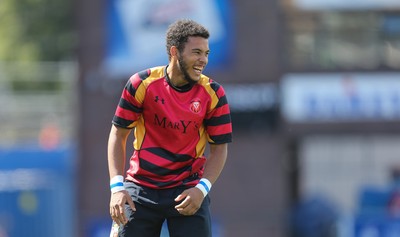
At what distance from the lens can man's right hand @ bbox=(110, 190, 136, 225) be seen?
7898 millimetres

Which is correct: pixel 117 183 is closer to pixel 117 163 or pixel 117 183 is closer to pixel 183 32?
pixel 117 163

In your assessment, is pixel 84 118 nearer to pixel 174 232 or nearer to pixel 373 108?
pixel 373 108

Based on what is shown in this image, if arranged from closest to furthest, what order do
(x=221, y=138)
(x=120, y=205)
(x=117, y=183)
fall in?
(x=120, y=205)
(x=117, y=183)
(x=221, y=138)

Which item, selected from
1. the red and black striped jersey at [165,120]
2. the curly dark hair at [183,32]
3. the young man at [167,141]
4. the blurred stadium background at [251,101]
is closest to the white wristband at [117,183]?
the young man at [167,141]

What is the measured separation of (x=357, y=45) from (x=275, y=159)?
244 centimetres

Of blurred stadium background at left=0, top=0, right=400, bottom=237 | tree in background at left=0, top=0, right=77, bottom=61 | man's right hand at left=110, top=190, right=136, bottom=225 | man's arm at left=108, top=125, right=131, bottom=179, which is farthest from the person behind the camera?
tree in background at left=0, top=0, right=77, bottom=61

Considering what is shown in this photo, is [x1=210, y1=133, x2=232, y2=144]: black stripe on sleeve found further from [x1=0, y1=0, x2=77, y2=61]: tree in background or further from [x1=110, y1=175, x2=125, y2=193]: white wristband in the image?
[x1=0, y1=0, x2=77, y2=61]: tree in background

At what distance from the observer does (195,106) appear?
8.07 metres

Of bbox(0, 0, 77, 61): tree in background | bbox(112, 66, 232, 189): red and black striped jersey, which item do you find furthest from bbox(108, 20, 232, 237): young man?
bbox(0, 0, 77, 61): tree in background

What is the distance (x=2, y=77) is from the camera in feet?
81.2

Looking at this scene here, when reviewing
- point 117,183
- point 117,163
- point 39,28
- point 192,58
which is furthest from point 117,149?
point 39,28

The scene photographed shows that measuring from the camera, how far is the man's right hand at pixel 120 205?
790 cm

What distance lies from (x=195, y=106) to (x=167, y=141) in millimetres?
314

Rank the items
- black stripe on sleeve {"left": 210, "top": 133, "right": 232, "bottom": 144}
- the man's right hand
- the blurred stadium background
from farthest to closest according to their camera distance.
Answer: the blurred stadium background
black stripe on sleeve {"left": 210, "top": 133, "right": 232, "bottom": 144}
the man's right hand
